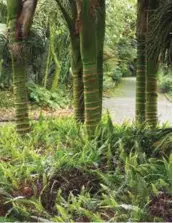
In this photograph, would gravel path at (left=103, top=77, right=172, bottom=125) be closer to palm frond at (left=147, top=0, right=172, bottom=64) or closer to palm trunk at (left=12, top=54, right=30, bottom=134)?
palm trunk at (left=12, top=54, right=30, bottom=134)

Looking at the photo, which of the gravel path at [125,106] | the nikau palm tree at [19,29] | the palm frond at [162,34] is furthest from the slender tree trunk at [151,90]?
the gravel path at [125,106]

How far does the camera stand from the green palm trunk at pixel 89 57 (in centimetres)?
490

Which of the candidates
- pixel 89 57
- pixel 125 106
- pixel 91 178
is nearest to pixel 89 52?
pixel 89 57

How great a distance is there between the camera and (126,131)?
18.6ft

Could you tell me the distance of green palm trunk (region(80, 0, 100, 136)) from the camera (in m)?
4.90

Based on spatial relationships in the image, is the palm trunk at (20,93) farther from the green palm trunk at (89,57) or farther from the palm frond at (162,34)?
the palm frond at (162,34)

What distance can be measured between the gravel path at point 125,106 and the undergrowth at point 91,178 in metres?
6.01

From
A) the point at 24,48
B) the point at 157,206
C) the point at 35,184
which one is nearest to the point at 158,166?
the point at 157,206

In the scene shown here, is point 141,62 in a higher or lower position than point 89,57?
lower

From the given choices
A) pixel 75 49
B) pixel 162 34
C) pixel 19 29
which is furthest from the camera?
pixel 75 49

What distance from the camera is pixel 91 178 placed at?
425cm

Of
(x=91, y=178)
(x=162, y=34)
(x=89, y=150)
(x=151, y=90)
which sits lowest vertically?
(x=91, y=178)

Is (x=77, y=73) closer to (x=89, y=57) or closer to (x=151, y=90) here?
(x=151, y=90)

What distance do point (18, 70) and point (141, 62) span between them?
5.82 ft
